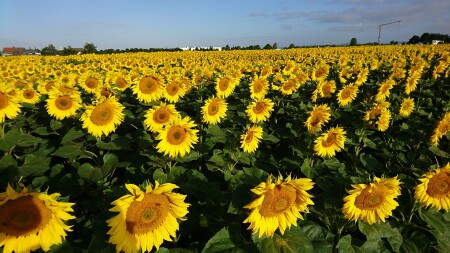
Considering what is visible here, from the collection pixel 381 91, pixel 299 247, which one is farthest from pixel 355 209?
pixel 381 91

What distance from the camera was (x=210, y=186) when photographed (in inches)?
128

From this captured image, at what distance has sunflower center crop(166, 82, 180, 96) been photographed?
17.5ft

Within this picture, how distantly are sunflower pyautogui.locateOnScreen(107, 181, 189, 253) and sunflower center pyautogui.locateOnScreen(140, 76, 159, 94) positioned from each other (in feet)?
10.6

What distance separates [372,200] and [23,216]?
2626 mm

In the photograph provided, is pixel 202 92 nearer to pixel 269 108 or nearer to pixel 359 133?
pixel 269 108

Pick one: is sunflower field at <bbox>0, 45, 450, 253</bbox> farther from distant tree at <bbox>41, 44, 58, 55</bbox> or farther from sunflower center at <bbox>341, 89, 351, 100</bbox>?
distant tree at <bbox>41, 44, 58, 55</bbox>

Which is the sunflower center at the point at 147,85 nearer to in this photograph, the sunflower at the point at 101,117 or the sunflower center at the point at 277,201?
the sunflower at the point at 101,117

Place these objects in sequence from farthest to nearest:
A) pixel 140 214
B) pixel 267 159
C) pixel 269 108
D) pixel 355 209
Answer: pixel 269 108
pixel 267 159
pixel 355 209
pixel 140 214

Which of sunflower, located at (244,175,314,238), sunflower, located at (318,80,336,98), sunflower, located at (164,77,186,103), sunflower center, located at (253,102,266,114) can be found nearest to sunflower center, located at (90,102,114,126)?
sunflower, located at (164,77,186,103)

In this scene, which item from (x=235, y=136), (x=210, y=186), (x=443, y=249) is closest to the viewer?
(x=443, y=249)

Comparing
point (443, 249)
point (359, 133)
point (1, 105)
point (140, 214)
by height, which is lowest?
point (443, 249)

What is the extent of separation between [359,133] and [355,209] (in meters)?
3.30

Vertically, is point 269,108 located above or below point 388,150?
above

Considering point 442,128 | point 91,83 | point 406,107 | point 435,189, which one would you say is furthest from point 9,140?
point 406,107
